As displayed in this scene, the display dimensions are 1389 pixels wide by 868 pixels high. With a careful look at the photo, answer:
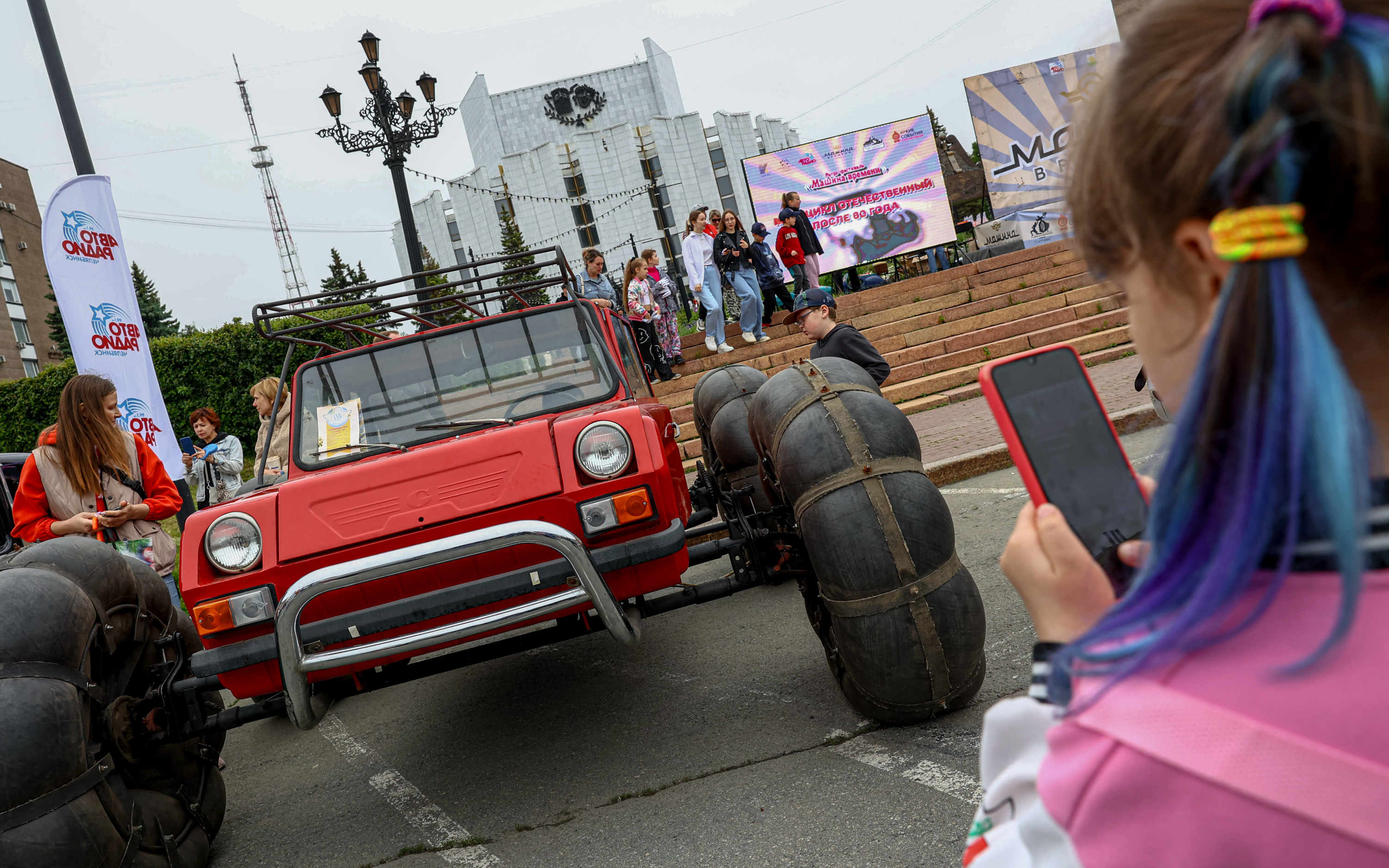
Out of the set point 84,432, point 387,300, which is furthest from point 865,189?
point 84,432

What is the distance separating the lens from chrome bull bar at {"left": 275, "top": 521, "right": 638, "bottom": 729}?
307cm

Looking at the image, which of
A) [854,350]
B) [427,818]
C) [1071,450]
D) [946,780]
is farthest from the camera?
[854,350]

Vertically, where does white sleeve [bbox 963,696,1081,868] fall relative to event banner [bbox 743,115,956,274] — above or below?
below

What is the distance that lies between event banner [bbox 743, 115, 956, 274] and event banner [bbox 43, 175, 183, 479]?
12589 mm

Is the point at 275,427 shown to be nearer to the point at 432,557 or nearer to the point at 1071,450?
the point at 432,557

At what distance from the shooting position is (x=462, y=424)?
4348 millimetres

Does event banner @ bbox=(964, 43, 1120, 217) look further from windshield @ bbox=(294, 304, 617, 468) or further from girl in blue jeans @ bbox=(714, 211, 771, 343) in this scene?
windshield @ bbox=(294, 304, 617, 468)

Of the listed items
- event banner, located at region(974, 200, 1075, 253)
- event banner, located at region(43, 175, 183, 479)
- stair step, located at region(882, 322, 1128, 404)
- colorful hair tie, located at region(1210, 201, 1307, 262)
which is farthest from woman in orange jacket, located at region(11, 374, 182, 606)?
event banner, located at region(974, 200, 1075, 253)

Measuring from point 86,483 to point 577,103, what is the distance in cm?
7410

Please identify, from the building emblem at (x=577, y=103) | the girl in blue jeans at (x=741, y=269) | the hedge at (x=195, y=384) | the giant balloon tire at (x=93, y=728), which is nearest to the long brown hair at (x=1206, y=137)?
the giant balloon tire at (x=93, y=728)

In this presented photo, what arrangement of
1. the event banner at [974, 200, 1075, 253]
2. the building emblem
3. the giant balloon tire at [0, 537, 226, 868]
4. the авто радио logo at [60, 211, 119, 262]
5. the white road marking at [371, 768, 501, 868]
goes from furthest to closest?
the building emblem → the event banner at [974, 200, 1075, 253] → the авто радио logo at [60, 211, 119, 262] → the white road marking at [371, 768, 501, 868] → the giant balloon tire at [0, 537, 226, 868]

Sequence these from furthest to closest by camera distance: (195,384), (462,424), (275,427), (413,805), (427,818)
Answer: (195,384) → (275,427) → (462,424) → (413,805) → (427,818)

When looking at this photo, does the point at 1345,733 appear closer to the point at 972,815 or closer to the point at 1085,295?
the point at 972,815

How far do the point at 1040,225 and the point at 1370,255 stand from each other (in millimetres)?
20669
